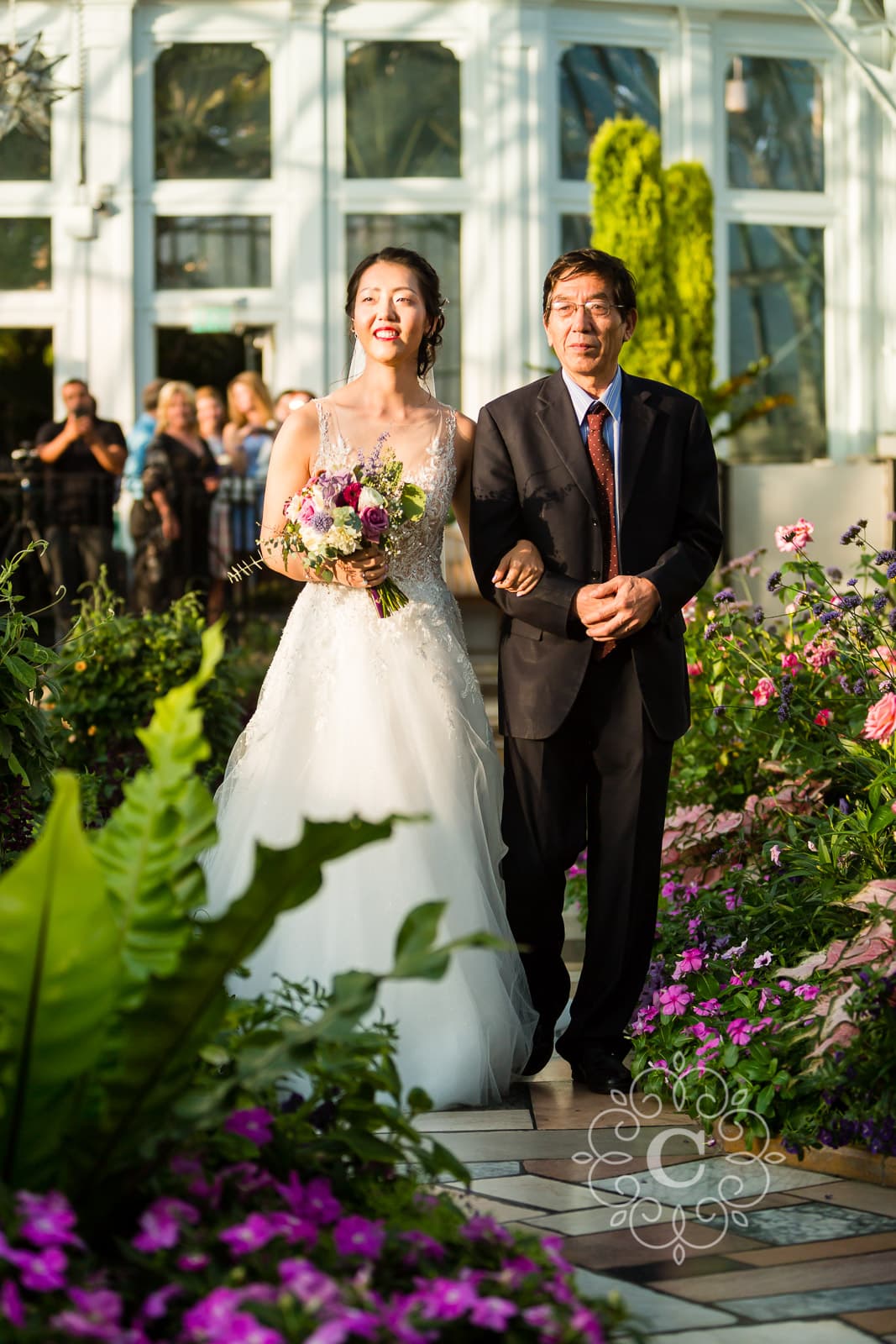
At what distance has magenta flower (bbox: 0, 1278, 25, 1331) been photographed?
5.15 ft

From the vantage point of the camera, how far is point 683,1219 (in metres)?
2.86

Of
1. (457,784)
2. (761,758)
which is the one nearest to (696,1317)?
(457,784)

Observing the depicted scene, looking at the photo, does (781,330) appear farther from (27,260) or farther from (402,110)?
(27,260)

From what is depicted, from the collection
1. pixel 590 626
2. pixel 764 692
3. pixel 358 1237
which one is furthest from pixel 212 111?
pixel 358 1237

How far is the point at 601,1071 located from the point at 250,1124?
1.83 meters

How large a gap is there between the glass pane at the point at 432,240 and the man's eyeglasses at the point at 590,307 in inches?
379

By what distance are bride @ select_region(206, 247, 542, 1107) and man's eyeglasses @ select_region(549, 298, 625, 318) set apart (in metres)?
0.37

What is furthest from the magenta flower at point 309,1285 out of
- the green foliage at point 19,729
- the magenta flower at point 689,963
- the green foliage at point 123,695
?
the green foliage at point 123,695

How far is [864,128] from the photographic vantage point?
45.9 ft

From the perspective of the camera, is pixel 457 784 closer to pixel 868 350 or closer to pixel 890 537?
pixel 890 537

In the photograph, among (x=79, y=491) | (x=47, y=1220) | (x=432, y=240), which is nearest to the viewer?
(x=47, y=1220)

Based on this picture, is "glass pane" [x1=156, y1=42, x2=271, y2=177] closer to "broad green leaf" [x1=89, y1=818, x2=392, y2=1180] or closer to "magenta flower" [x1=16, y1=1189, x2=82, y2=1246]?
"broad green leaf" [x1=89, y1=818, x2=392, y2=1180]

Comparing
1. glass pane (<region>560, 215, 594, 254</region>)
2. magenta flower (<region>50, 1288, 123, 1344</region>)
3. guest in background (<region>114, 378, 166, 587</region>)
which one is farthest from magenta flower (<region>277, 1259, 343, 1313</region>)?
glass pane (<region>560, 215, 594, 254</region>)

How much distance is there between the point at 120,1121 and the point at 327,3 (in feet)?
41.5
